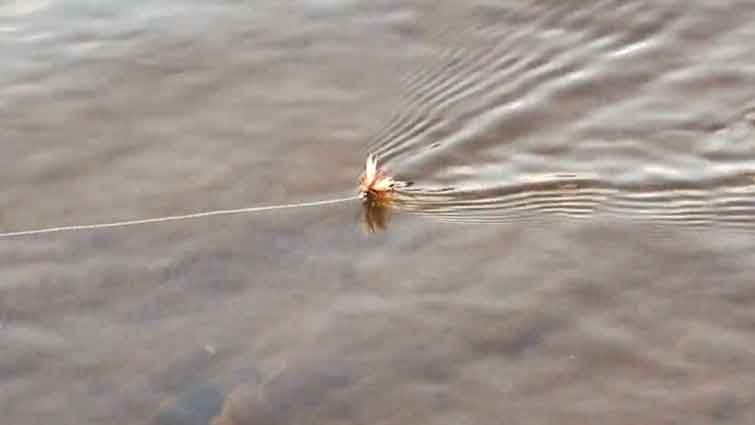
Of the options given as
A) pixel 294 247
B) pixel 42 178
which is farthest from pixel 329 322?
pixel 42 178

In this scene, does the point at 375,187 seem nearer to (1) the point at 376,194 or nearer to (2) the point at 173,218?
(1) the point at 376,194

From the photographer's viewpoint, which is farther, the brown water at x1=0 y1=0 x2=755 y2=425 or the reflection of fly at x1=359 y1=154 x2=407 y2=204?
the reflection of fly at x1=359 y1=154 x2=407 y2=204

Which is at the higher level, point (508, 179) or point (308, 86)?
point (308, 86)

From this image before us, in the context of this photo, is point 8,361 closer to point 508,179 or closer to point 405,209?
point 405,209

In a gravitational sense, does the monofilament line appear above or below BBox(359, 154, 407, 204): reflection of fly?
below

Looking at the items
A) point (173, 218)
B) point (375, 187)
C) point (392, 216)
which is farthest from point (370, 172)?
point (173, 218)
